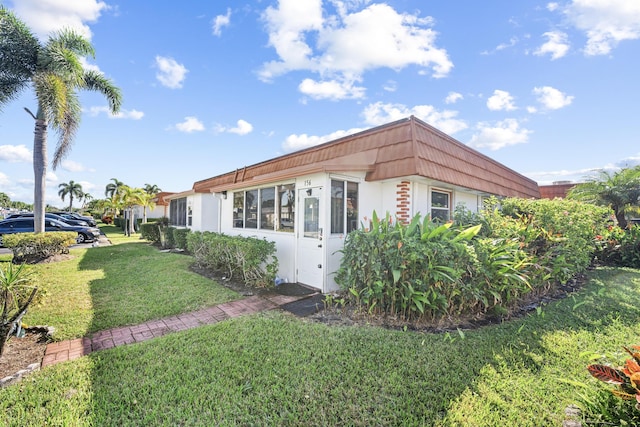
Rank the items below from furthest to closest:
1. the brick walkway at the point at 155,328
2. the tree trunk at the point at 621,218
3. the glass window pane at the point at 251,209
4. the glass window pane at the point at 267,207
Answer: the tree trunk at the point at 621,218 < the glass window pane at the point at 251,209 < the glass window pane at the point at 267,207 < the brick walkway at the point at 155,328

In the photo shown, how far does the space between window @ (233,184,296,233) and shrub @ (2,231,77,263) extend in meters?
6.86

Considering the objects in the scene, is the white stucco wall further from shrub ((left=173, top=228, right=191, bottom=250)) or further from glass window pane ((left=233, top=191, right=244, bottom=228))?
shrub ((left=173, top=228, right=191, bottom=250))

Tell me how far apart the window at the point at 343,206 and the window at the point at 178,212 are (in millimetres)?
11190

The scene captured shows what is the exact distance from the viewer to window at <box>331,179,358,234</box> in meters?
6.04

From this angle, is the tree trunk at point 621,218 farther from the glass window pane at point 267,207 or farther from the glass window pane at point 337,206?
the glass window pane at point 267,207

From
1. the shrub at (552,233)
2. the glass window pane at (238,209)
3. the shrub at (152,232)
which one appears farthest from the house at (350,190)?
the shrub at (152,232)

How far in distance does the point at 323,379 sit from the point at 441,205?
6.23 meters

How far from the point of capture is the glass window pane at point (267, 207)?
25.1ft

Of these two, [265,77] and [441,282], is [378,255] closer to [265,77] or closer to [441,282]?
[441,282]

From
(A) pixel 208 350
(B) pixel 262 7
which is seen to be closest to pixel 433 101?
(B) pixel 262 7

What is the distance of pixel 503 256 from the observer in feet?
15.1

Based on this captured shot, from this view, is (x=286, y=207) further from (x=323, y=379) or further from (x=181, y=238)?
(x=181, y=238)

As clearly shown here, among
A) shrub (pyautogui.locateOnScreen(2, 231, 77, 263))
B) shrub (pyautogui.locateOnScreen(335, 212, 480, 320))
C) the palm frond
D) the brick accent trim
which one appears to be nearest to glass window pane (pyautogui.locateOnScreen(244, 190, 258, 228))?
the brick accent trim

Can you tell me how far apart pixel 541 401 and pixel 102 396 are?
13.1 feet
